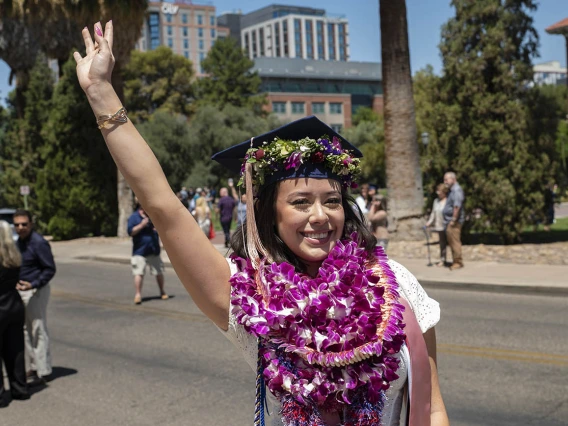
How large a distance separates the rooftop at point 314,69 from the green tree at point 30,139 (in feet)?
235

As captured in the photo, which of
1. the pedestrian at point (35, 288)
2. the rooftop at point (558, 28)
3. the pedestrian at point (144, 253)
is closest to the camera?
the pedestrian at point (35, 288)

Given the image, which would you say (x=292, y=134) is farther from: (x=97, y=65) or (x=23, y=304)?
(x=23, y=304)

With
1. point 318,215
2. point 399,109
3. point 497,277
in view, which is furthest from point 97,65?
point 399,109

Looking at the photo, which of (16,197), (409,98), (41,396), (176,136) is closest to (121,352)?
(41,396)

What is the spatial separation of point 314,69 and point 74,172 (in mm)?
91267

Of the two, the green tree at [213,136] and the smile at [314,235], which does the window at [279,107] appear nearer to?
the green tree at [213,136]

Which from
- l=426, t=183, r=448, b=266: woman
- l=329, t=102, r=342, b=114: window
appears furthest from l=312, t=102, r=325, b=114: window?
l=426, t=183, r=448, b=266: woman

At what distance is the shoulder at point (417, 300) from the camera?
2.48 metres

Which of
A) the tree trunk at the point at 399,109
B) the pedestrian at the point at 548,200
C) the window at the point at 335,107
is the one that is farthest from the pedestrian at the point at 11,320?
the window at the point at 335,107

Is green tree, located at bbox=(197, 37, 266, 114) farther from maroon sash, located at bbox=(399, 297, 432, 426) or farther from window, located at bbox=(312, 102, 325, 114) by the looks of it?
maroon sash, located at bbox=(399, 297, 432, 426)

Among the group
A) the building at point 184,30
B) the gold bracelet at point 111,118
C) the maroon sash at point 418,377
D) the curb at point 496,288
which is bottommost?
the curb at point 496,288

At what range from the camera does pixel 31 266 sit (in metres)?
7.99

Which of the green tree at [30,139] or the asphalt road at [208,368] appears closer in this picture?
the asphalt road at [208,368]

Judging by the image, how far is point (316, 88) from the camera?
116750 mm
